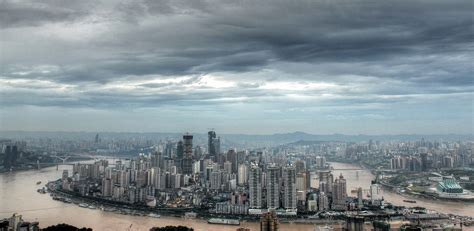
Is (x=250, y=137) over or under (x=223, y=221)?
over

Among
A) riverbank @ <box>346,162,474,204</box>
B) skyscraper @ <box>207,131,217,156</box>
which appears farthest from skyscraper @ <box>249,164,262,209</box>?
skyscraper @ <box>207,131,217,156</box>

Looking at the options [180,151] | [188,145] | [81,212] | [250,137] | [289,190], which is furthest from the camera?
[250,137]

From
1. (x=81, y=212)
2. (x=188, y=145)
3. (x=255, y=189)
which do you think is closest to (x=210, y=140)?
(x=188, y=145)

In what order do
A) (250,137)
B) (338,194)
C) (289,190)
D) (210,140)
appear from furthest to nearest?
(250,137) < (210,140) < (338,194) < (289,190)

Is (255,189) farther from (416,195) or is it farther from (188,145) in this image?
(188,145)

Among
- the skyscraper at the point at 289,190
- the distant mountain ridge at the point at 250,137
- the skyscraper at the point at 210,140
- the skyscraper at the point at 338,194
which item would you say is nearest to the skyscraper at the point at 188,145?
the distant mountain ridge at the point at 250,137

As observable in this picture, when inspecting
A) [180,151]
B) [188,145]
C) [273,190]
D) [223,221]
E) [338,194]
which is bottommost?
[223,221]

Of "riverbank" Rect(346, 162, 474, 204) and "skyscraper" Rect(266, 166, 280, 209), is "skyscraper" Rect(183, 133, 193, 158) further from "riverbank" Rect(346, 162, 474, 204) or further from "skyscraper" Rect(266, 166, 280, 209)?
"riverbank" Rect(346, 162, 474, 204)

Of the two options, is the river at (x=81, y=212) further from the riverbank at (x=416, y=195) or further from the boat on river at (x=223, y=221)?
the riverbank at (x=416, y=195)
